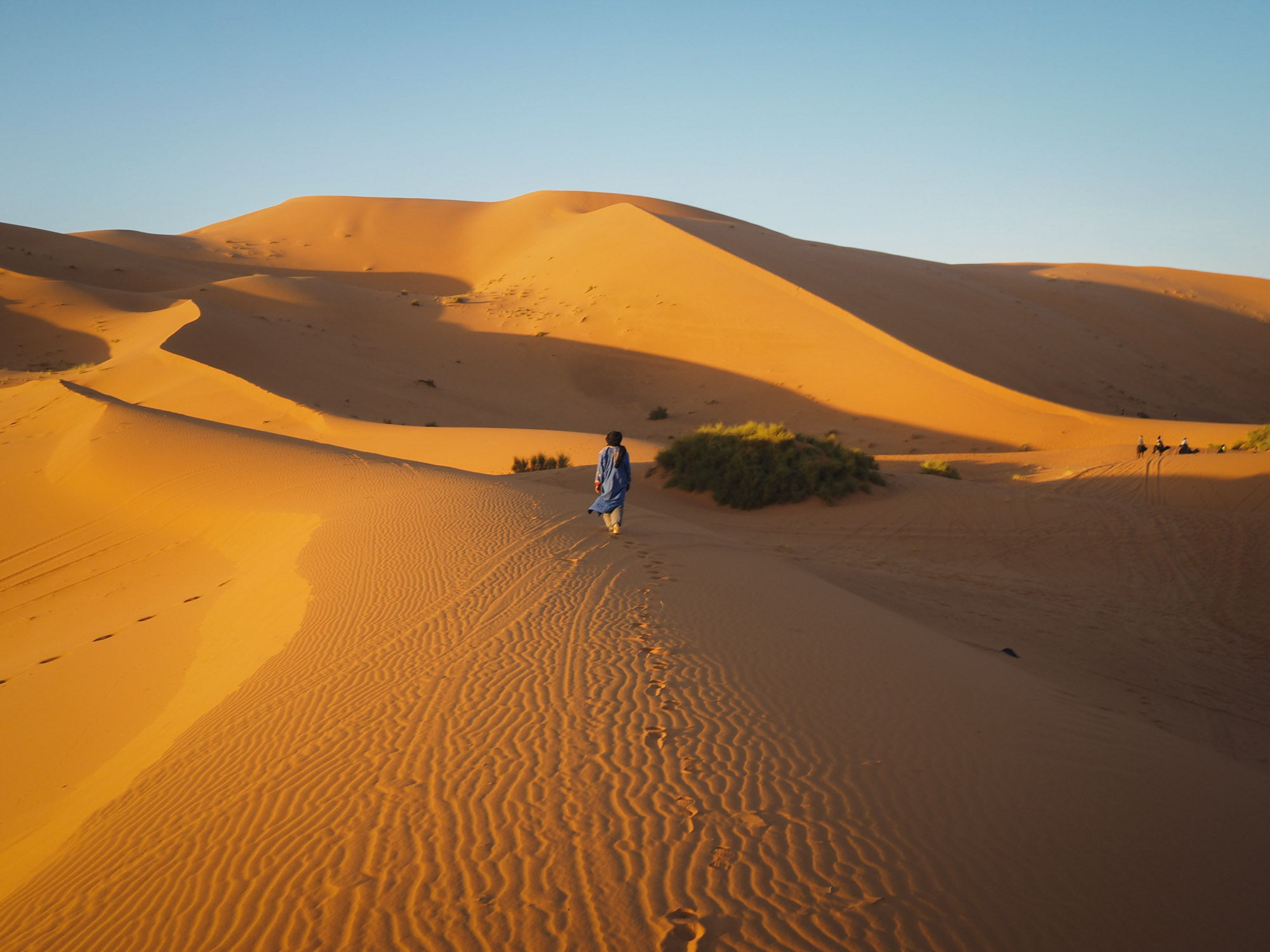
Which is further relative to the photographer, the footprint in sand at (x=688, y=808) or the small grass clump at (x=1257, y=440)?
the small grass clump at (x=1257, y=440)

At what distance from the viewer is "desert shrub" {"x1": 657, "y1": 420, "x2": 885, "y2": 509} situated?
54.1ft

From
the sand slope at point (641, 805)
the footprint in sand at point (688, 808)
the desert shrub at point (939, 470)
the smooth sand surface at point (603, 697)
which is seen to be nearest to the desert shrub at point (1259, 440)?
the smooth sand surface at point (603, 697)

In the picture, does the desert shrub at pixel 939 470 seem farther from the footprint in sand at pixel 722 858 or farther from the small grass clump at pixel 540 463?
the footprint in sand at pixel 722 858

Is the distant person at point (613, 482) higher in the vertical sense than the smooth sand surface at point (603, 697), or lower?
higher

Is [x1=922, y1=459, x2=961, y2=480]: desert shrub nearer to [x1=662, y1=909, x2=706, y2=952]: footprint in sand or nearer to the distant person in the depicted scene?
the distant person

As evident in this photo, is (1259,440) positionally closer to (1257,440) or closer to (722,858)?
(1257,440)

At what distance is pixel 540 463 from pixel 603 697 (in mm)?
14855

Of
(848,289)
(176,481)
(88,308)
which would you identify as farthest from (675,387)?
(88,308)

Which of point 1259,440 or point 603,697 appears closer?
point 603,697

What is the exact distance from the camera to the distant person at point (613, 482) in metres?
9.95

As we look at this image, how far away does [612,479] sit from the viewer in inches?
399

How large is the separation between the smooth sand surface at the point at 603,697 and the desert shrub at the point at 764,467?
0.75m

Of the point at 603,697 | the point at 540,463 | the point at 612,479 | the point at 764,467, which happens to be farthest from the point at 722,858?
the point at 540,463

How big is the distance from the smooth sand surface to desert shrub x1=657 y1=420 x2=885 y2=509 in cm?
75
